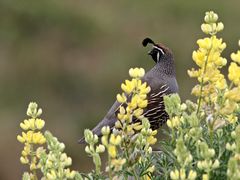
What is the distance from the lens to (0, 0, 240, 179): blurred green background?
938cm

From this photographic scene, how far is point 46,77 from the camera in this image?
10133 mm

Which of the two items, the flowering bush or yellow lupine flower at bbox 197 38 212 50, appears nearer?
the flowering bush

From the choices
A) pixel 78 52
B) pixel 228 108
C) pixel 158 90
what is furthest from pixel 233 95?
pixel 78 52

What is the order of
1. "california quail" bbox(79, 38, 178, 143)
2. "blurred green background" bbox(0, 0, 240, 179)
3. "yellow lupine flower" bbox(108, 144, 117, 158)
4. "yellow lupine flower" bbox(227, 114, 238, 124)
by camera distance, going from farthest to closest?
"blurred green background" bbox(0, 0, 240, 179), "california quail" bbox(79, 38, 178, 143), "yellow lupine flower" bbox(227, 114, 238, 124), "yellow lupine flower" bbox(108, 144, 117, 158)

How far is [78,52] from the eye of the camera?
10.6m

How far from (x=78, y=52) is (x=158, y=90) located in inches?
224

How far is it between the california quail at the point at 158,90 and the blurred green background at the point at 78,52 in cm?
373

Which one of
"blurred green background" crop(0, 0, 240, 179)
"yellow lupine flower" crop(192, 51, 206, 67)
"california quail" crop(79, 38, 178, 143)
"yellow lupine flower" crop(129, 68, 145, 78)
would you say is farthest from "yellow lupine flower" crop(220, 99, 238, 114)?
"blurred green background" crop(0, 0, 240, 179)

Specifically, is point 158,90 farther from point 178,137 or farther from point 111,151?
point 111,151

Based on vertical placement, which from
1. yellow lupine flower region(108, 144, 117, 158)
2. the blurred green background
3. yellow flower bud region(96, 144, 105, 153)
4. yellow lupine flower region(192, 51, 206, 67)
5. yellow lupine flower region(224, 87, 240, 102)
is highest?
the blurred green background

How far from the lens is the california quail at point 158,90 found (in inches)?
193

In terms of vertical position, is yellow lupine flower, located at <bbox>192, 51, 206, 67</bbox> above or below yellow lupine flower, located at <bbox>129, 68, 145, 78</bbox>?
below

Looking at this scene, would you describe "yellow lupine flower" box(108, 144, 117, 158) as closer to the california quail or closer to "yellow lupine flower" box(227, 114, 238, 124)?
"yellow lupine flower" box(227, 114, 238, 124)

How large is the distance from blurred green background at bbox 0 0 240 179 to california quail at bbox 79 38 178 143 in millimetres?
3732
